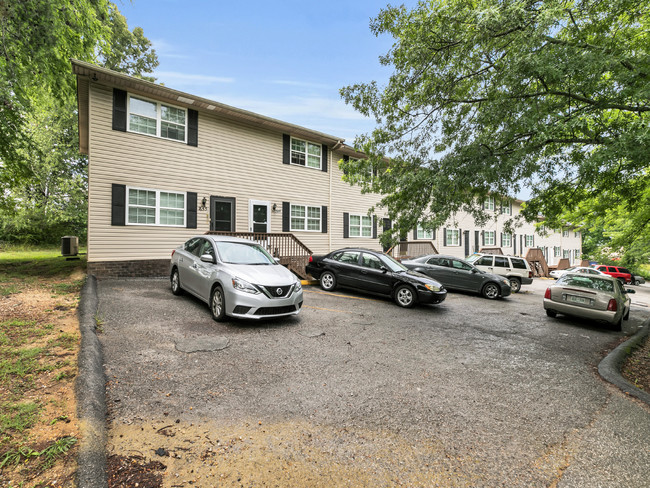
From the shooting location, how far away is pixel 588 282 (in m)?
8.34

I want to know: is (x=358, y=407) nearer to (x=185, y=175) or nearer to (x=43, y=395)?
(x=43, y=395)

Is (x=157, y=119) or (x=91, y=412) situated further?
(x=157, y=119)

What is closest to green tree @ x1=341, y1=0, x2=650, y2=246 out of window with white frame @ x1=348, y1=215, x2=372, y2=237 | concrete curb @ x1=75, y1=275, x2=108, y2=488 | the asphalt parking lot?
the asphalt parking lot

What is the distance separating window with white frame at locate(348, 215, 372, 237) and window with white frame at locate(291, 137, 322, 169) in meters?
3.79

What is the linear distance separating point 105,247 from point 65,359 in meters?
7.71

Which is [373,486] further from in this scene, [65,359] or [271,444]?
[65,359]

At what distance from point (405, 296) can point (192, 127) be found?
10.2m

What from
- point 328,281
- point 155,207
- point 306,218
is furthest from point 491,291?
point 155,207

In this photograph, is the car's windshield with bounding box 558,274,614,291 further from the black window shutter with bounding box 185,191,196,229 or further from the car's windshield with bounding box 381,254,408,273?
the black window shutter with bounding box 185,191,196,229

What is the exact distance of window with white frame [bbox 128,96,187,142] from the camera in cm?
1070

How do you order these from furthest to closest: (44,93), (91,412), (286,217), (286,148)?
(286,148), (286,217), (44,93), (91,412)

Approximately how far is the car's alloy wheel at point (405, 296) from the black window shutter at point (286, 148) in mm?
8607

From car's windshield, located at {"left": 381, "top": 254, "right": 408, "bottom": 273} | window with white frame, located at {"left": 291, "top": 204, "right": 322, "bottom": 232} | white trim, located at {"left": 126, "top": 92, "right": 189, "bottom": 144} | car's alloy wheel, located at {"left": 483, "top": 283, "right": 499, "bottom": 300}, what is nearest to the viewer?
car's windshield, located at {"left": 381, "top": 254, "right": 408, "bottom": 273}

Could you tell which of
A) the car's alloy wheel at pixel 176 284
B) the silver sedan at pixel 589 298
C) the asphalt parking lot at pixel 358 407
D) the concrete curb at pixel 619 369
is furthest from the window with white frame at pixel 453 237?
the car's alloy wheel at pixel 176 284
